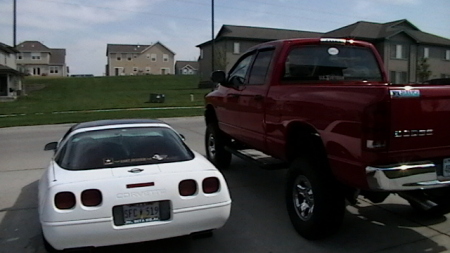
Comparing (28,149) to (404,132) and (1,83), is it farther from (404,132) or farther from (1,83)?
(1,83)

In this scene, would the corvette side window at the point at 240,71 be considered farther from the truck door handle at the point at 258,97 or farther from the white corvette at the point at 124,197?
the white corvette at the point at 124,197

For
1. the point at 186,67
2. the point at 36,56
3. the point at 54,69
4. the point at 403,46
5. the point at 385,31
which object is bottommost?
the point at 403,46

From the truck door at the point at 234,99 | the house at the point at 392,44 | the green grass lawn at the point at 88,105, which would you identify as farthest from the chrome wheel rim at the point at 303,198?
the house at the point at 392,44

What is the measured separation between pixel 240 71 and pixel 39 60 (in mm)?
92362

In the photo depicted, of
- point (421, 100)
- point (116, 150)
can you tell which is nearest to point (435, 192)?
point (421, 100)

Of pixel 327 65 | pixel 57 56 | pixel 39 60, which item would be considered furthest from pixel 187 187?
pixel 57 56

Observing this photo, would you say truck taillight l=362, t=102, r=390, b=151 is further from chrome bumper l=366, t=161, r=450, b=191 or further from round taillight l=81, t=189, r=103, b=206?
round taillight l=81, t=189, r=103, b=206

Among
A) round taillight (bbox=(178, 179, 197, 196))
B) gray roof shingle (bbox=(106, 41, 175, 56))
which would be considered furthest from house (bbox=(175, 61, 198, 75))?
round taillight (bbox=(178, 179, 197, 196))

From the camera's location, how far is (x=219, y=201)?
377 centimetres

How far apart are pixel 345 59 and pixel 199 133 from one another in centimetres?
762

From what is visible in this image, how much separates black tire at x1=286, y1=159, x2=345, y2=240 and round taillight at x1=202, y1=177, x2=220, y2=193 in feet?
3.06

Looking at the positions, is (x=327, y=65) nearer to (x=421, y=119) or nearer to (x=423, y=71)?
(x=421, y=119)

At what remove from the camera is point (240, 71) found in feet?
21.3

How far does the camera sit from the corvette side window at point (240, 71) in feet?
20.2
